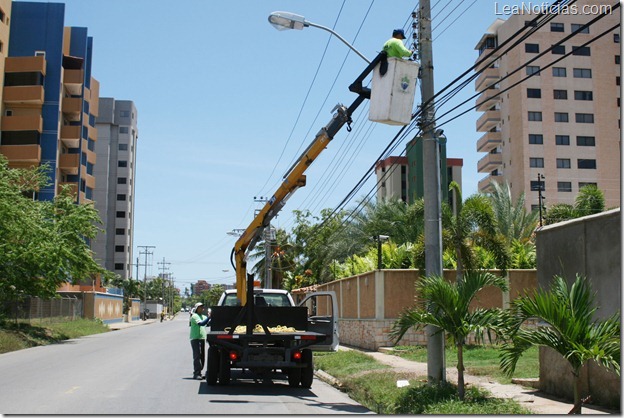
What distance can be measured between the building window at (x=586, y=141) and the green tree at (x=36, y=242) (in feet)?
159

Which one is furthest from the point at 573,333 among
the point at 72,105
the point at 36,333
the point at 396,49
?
Result: the point at 72,105

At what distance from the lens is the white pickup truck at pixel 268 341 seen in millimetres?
14141

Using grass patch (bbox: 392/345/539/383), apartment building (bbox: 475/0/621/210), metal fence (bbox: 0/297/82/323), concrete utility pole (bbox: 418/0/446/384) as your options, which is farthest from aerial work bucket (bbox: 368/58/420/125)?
apartment building (bbox: 475/0/621/210)

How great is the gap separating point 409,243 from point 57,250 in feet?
52.2

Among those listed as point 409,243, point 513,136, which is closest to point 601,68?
point 513,136

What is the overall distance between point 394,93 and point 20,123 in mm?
50850

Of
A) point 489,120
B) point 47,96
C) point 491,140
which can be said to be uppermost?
point 489,120

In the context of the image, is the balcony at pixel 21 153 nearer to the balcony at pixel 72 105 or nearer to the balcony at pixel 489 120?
the balcony at pixel 72 105

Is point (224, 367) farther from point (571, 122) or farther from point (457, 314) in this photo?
point (571, 122)

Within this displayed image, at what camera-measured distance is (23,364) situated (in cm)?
2120

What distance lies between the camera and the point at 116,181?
118 metres

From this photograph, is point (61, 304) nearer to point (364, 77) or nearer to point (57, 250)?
point (57, 250)

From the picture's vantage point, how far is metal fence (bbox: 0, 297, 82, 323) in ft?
125

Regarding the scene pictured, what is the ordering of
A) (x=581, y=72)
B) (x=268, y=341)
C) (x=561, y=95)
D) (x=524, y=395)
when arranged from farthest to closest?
(x=561, y=95), (x=581, y=72), (x=268, y=341), (x=524, y=395)
